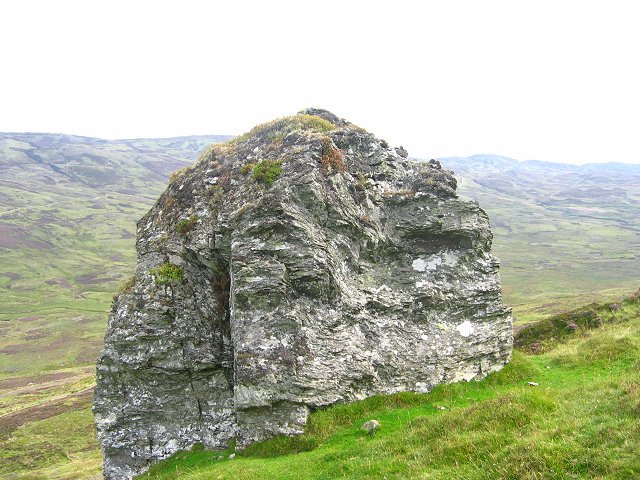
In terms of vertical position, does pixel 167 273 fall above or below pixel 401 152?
below

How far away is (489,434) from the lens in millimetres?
13281

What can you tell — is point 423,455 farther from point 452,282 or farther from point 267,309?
point 452,282

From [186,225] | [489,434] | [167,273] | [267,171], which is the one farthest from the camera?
[186,225]

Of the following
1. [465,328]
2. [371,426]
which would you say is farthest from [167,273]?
[465,328]

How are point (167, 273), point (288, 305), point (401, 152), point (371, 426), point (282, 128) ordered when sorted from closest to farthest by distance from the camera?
point (371, 426)
point (288, 305)
point (167, 273)
point (282, 128)
point (401, 152)

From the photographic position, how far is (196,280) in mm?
22609

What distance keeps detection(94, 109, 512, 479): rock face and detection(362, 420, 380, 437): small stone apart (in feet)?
6.33

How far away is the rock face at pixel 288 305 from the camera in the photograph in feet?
63.5

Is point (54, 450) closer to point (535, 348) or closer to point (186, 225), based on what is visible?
point (186, 225)

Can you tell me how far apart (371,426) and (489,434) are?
5.36m

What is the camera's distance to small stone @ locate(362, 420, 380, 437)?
17.2 metres

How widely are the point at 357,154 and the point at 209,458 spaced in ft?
58.0

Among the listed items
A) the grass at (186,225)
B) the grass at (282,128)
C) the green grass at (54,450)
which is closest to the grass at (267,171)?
the grass at (282,128)

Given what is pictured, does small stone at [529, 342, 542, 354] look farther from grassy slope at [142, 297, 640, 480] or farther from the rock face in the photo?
the rock face
